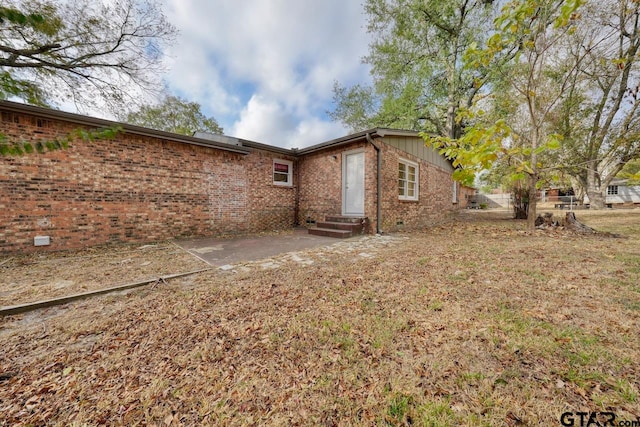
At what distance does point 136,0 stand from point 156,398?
41.2 feet

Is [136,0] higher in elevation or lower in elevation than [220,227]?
higher

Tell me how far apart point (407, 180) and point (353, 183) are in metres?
2.63

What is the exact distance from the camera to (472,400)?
1.39 metres

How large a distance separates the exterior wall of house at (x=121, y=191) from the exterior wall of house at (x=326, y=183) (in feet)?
5.85

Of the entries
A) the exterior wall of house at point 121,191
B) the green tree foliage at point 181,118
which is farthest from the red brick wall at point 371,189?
the green tree foliage at point 181,118

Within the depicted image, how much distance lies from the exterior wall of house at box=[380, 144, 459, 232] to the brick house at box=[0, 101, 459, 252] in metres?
0.04

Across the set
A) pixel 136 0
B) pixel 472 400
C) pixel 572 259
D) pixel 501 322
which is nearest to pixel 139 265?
pixel 472 400

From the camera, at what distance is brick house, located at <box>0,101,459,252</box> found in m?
4.96

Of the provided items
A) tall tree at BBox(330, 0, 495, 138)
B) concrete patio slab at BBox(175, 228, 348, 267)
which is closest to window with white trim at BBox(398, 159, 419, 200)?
concrete patio slab at BBox(175, 228, 348, 267)

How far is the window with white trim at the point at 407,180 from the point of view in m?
8.90

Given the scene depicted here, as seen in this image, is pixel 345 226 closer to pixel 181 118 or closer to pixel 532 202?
pixel 532 202

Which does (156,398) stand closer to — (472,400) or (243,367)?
(243,367)

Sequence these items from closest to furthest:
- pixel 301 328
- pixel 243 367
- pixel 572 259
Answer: pixel 243 367, pixel 301 328, pixel 572 259

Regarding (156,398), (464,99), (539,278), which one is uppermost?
(464,99)
